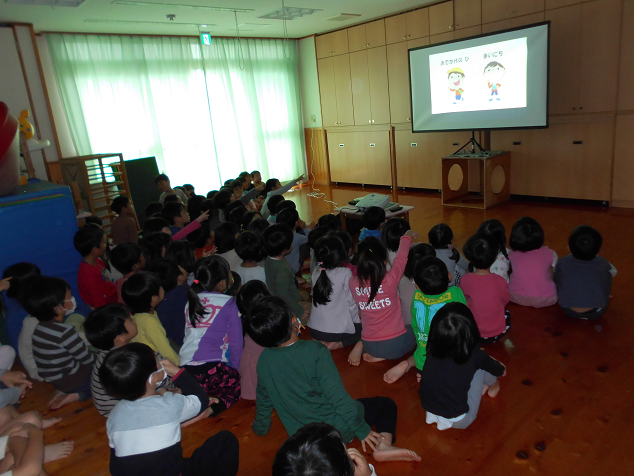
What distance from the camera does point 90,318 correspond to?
1.86m

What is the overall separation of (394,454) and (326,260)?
1.01 m

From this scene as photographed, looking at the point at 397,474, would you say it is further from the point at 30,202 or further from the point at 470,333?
the point at 30,202

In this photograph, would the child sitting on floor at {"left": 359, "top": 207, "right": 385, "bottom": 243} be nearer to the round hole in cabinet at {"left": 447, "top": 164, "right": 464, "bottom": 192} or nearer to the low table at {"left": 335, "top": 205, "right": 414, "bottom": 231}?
the low table at {"left": 335, "top": 205, "right": 414, "bottom": 231}

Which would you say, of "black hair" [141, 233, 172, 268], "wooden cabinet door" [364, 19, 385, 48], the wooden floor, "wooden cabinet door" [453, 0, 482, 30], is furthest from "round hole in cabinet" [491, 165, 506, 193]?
"black hair" [141, 233, 172, 268]

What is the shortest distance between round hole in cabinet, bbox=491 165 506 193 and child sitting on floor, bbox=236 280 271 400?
4.61 m

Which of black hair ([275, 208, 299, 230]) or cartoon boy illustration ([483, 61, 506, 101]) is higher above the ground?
cartoon boy illustration ([483, 61, 506, 101])

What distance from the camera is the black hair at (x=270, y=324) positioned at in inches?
59.7

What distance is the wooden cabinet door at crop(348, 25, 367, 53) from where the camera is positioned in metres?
7.21

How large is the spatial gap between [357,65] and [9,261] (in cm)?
612

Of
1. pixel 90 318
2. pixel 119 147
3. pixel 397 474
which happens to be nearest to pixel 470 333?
pixel 397 474

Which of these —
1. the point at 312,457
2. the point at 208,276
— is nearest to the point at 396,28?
the point at 208,276

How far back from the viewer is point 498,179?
5867 millimetres

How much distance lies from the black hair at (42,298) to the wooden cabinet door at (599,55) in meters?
5.37

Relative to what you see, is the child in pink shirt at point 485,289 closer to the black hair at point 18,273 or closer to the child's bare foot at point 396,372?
the child's bare foot at point 396,372
